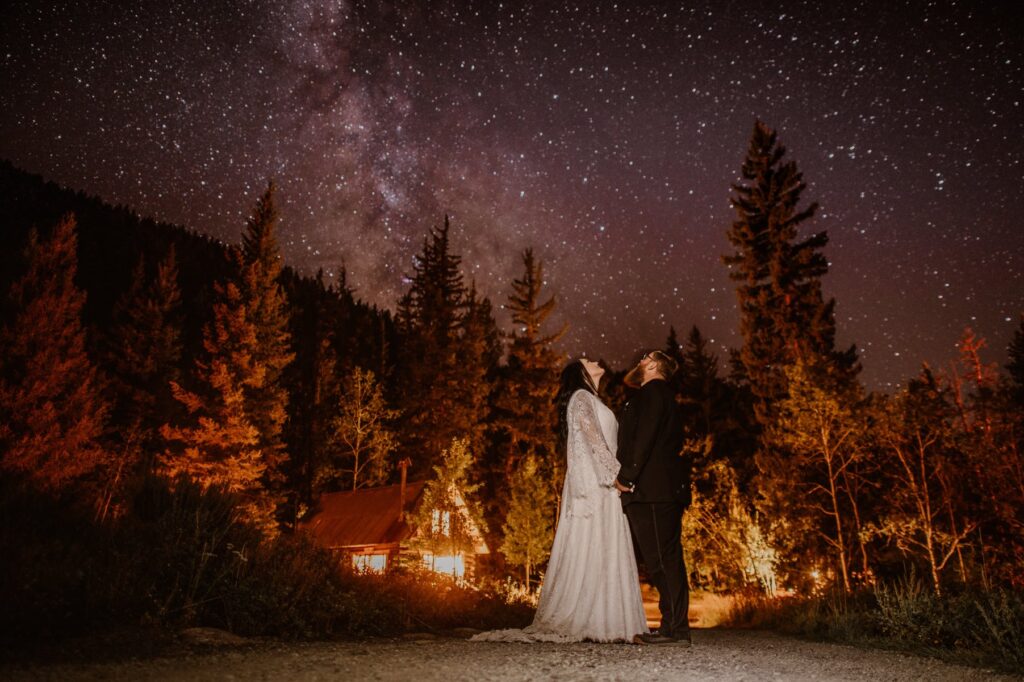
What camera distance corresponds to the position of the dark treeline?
635 inches

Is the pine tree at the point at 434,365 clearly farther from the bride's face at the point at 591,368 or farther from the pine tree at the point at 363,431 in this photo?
the bride's face at the point at 591,368

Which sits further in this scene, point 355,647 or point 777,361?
point 777,361

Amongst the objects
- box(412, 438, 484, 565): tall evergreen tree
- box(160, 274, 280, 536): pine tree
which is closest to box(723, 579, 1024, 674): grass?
box(412, 438, 484, 565): tall evergreen tree

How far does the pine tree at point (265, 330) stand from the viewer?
28.6 meters

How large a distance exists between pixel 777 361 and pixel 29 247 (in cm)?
3131

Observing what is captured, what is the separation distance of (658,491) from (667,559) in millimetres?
567

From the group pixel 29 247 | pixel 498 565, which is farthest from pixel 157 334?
pixel 498 565

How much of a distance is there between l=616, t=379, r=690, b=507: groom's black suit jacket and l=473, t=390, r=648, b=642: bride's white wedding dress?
1.42 ft

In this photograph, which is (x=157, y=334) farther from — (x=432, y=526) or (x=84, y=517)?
(x=84, y=517)

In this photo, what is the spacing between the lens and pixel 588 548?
19.5 feet

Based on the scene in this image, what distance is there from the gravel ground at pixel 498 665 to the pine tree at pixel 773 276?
20.2 metres

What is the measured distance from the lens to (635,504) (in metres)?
5.50

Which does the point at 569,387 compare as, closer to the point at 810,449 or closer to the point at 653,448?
→ the point at 653,448

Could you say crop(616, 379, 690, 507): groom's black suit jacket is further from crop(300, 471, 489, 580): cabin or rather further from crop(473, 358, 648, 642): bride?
crop(300, 471, 489, 580): cabin
